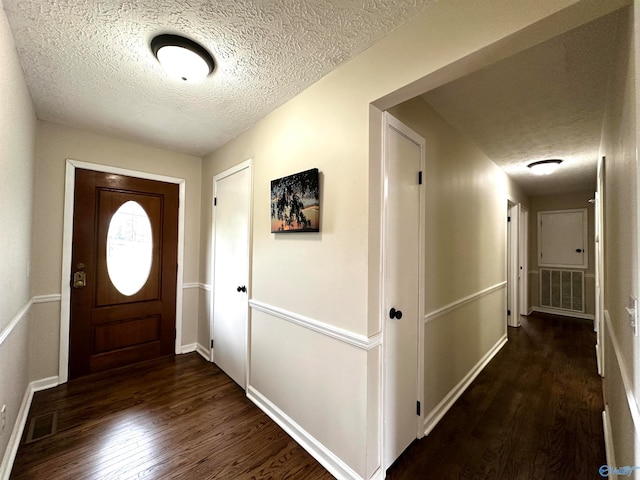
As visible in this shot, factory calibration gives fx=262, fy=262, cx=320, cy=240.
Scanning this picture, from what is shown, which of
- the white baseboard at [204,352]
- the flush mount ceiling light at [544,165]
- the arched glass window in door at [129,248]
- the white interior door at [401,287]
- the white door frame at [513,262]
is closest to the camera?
the white interior door at [401,287]

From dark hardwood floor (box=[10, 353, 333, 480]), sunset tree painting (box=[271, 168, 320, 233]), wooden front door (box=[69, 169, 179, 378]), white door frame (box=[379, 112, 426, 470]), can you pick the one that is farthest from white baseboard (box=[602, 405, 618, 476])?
wooden front door (box=[69, 169, 179, 378])

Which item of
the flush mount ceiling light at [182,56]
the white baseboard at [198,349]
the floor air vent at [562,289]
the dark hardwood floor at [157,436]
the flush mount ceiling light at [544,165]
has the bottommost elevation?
the dark hardwood floor at [157,436]

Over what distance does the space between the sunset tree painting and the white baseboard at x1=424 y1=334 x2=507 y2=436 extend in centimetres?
168

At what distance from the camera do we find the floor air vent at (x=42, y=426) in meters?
1.81

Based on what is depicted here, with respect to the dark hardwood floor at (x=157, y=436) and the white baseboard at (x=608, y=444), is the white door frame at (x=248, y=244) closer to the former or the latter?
the dark hardwood floor at (x=157, y=436)

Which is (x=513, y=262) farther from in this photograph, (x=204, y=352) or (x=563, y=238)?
(x=204, y=352)

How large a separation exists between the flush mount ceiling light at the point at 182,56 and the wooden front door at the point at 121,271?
1.79m

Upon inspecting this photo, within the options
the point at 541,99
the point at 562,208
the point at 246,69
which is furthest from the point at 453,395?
the point at 562,208

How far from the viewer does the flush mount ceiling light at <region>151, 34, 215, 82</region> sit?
4.61 ft

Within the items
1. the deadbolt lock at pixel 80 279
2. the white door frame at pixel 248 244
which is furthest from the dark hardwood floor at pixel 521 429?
the deadbolt lock at pixel 80 279

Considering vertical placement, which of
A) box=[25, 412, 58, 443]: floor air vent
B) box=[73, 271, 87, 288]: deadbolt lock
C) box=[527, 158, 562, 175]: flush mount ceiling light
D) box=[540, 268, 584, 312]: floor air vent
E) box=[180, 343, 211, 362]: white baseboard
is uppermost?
box=[527, 158, 562, 175]: flush mount ceiling light

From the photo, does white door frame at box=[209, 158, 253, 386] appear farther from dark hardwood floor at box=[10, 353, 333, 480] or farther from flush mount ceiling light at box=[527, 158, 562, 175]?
flush mount ceiling light at box=[527, 158, 562, 175]

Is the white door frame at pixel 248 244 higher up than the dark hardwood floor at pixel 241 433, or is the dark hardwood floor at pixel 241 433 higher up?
the white door frame at pixel 248 244

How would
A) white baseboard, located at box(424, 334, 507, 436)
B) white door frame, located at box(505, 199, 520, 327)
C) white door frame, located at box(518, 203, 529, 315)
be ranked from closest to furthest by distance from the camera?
white baseboard, located at box(424, 334, 507, 436) → white door frame, located at box(505, 199, 520, 327) → white door frame, located at box(518, 203, 529, 315)
